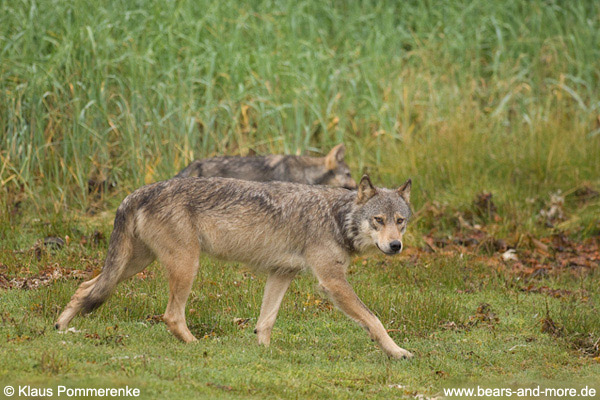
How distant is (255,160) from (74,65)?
3.27 m

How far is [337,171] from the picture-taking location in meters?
11.7

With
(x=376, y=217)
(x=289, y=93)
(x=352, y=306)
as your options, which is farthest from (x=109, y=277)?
(x=289, y=93)

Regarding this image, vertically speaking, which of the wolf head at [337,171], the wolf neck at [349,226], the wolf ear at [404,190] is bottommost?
the wolf head at [337,171]

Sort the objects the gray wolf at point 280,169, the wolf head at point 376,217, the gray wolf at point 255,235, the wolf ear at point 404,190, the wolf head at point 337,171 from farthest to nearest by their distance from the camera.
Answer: the wolf head at point 337,171, the gray wolf at point 280,169, the wolf ear at point 404,190, the wolf head at point 376,217, the gray wolf at point 255,235

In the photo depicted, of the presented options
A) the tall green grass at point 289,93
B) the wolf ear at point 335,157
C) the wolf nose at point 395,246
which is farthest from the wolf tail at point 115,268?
the wolf ear at point 335,157

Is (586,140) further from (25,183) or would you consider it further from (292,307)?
(25,183)

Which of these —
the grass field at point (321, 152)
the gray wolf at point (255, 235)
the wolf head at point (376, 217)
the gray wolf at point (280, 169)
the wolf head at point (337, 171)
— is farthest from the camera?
the wolf head at point (337, 171)

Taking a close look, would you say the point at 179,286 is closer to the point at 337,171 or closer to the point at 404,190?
the point at 404,190

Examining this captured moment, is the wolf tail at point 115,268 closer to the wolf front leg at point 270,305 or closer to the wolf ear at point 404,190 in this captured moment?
the wolf front leg at point 270,305

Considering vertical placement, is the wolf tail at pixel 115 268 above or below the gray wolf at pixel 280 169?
above

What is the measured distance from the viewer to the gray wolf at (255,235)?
6.71 m

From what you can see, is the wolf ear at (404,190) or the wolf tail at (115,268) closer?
the wolf tail at (115,268)

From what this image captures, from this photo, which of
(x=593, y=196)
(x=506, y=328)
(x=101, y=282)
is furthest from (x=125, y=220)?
(x=593, y=196)

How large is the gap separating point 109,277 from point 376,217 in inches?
91.8
